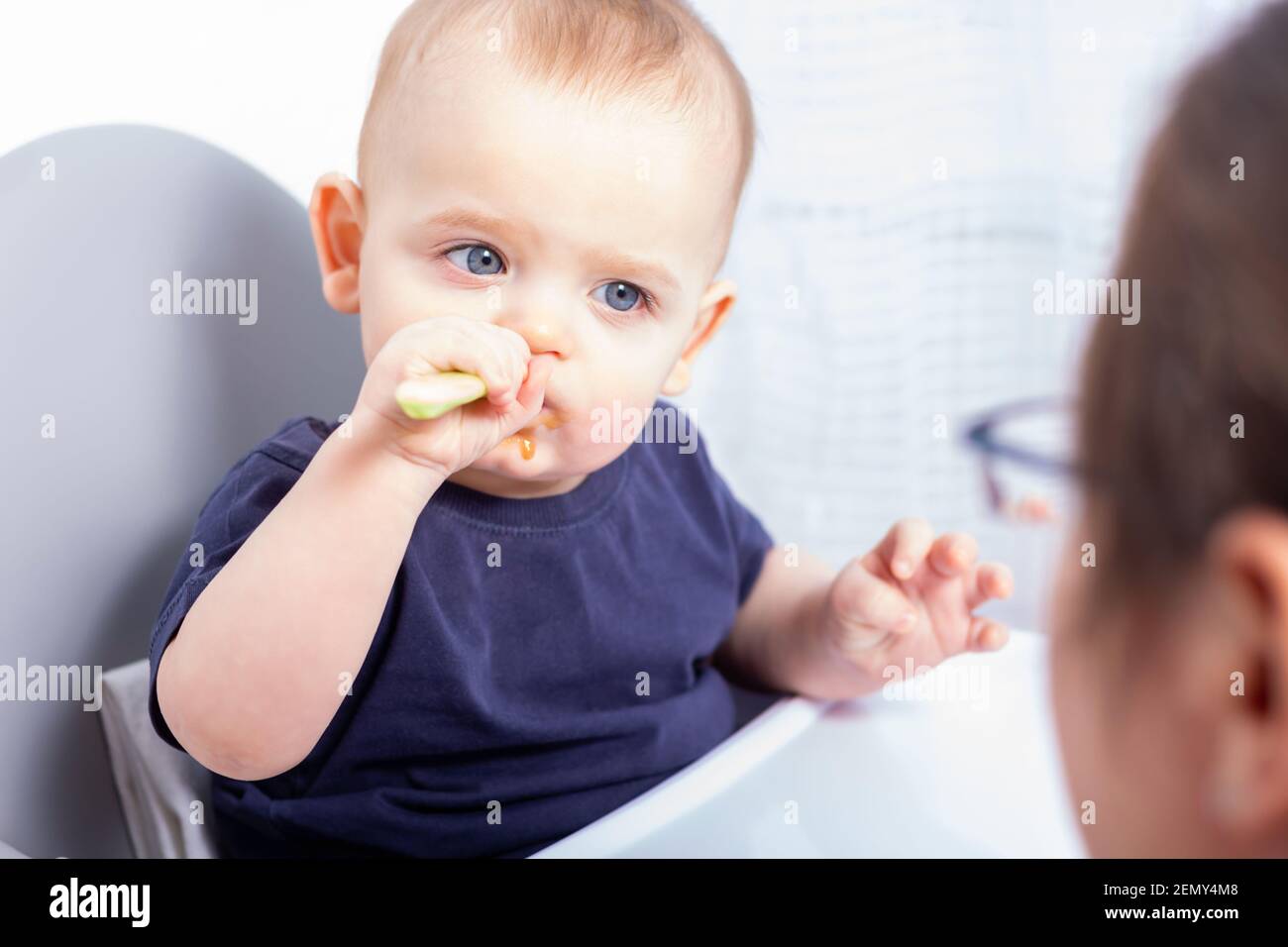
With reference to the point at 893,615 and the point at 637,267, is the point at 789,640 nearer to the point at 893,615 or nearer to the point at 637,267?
the point at 893,615

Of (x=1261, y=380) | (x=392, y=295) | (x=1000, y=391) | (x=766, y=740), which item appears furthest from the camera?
(x=1000, y=391)

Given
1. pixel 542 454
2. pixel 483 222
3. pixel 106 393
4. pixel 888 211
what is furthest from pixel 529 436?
pixel 888 211

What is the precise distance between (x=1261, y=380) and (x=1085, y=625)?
0.10m

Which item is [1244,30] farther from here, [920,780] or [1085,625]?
[920,780]

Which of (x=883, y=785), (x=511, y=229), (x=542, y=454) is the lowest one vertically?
(x=883, y=785)

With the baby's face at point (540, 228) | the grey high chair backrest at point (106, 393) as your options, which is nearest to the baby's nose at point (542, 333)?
the baby's face at point (540, 228)

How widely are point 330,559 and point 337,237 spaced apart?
245 mm

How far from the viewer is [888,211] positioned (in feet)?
4.58

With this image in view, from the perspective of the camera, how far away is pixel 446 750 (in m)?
0.67

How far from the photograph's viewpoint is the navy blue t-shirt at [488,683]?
25.7 inches

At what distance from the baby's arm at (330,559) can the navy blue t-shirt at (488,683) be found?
4 centimetres
